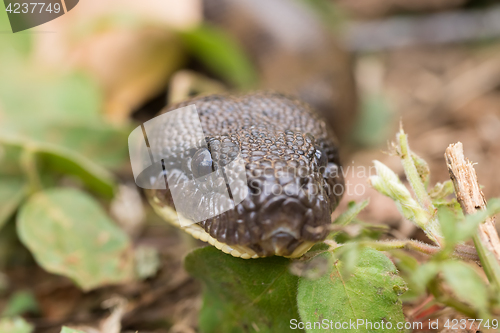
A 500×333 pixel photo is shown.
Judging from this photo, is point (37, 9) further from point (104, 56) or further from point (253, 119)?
point (253, 119)

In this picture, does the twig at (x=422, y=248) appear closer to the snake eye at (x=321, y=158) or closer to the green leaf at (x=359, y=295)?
the green leaf at (x=359, y=295)

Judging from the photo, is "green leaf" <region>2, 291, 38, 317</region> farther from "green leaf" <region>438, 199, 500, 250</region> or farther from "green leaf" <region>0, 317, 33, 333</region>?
"green leaf" <region>438, 199, 500, 250</region>

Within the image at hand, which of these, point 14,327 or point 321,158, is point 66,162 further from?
point 321,158

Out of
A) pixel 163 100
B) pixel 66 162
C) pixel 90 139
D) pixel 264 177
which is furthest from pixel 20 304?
pixel 163 100

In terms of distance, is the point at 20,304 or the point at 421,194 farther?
the point at 20,304

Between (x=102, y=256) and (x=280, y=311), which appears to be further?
(x=102, y=256)

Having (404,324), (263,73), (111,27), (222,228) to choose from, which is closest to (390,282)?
(404,324)
